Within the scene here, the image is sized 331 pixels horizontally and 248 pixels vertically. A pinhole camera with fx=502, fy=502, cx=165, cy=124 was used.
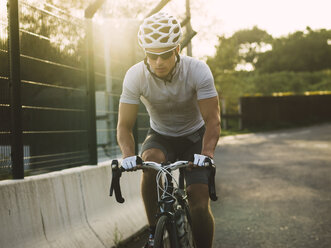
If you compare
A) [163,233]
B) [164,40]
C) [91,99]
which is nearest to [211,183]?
[163,233]

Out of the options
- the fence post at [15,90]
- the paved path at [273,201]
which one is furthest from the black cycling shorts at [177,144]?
the paved path at [273,201]

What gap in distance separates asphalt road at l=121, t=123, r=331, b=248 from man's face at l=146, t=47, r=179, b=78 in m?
2.29

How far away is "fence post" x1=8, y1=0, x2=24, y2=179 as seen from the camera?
14.0 ft

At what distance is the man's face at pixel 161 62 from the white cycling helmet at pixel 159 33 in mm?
81

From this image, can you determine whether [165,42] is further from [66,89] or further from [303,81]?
[303,81]

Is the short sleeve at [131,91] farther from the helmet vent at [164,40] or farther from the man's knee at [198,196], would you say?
the man's knee at [198,196]

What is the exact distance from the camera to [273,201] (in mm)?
7961

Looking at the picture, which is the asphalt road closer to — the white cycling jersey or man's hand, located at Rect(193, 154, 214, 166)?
the white cycling jersey

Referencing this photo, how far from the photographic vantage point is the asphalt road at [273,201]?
5.68 meters

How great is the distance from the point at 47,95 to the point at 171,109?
1.76 m

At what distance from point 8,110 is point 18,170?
519mm

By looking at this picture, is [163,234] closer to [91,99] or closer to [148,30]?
[148,30]

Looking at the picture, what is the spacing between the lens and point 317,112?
39.9m

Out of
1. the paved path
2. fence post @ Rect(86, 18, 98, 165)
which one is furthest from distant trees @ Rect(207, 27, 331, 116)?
fence post @ Rect(86, 18, 98, 165)
